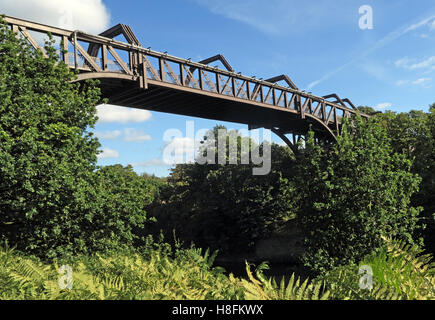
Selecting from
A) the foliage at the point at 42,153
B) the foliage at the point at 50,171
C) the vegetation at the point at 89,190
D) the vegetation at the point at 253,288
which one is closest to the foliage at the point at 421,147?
the vegetation at the point at 89,190

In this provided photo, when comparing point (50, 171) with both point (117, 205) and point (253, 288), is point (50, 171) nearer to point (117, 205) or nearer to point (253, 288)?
point (117, 205)

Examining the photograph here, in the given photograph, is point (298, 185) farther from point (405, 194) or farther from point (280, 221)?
point (280, 221)

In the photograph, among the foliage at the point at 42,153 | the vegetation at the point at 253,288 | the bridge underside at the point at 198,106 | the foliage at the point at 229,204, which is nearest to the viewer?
the vegetation at the point at 253,288

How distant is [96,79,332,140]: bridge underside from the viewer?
89.1ft

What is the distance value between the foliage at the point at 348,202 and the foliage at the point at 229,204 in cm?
2233

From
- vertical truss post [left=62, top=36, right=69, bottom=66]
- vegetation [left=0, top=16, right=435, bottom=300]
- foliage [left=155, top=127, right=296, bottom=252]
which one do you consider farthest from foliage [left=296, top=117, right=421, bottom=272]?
foliage [left=155, top=127, right=296, bottom=252]

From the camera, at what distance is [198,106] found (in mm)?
35406

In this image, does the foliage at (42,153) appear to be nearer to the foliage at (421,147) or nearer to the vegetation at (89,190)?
the vegetation at (89,190)

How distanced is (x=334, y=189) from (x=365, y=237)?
232cm

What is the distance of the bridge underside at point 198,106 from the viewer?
27156 millimetres

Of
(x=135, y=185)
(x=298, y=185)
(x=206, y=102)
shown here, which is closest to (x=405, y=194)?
(x=298, y=185)

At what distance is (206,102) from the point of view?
112 ft

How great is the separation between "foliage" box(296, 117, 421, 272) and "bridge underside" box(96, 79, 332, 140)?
5.55 meters

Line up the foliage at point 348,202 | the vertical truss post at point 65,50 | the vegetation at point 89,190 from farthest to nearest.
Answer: the vertical truss post at point 65,50, the foliage at point 348,202, the vegetation at point 89,190
